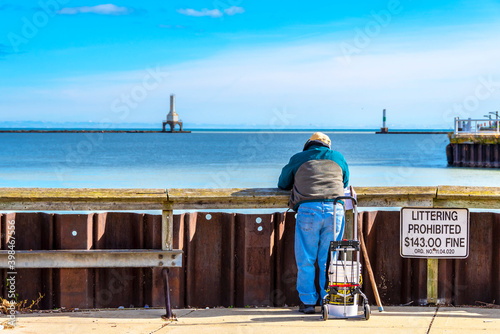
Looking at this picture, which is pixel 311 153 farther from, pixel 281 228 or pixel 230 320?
pixel 230 320

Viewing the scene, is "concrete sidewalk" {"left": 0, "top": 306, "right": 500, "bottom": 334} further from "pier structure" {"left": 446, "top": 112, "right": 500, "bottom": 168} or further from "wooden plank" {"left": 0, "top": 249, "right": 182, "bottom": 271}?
"pier structure" {"left": 446, "top": 112, "right": 500, "bottom": 168}

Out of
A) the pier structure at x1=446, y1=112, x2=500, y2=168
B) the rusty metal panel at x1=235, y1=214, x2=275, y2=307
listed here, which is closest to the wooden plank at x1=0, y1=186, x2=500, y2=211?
the rusty metal panel at x1=235, y1=214, x2=275, y2=307

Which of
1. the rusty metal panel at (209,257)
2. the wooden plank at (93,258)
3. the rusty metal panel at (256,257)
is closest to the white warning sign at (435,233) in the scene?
the rusty metal panel at (256,257)

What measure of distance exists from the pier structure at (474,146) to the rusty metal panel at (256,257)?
154 ft

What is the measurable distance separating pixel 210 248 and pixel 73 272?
4.27 ft

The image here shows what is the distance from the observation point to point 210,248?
6191mm

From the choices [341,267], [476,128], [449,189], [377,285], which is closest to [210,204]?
[341,267]

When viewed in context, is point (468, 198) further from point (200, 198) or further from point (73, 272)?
A: point (73, 272)

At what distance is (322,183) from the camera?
576 cm

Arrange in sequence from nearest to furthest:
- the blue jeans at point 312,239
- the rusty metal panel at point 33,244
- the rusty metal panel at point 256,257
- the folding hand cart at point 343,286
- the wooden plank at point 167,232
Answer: the folding hand cart at point 343,286 → the blue jeans at point 312,239 → the wooden plank at point 167,232 → the rusty metal panel at point 33,244 → the rusty metal panel at point 256,257

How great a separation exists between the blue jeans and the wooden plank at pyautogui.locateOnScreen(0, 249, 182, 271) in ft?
3.69

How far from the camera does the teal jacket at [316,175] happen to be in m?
5.74

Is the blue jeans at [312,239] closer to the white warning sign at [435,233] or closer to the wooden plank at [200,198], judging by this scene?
the wooden plank at [200,198]

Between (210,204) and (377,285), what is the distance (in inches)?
72.2
